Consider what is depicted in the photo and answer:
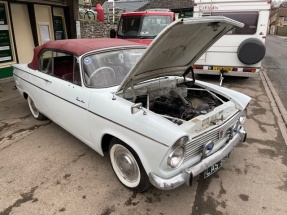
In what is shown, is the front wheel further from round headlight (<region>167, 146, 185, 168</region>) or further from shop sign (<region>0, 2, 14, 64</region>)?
shop sign (<region>0, 2, 14, 64</region>)

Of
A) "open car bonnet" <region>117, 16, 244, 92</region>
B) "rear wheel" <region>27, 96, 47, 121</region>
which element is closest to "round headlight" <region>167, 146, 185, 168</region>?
"open car bonnet" <region>117, 16, 244, 92</region>

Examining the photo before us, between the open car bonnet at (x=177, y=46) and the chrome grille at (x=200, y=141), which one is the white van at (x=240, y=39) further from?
the chrome grille at (x=200, y=141)

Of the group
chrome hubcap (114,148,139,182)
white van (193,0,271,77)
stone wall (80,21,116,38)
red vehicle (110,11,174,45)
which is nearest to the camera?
chrome hubcap (114,148,139,182)

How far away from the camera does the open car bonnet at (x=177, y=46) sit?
7.88 ft

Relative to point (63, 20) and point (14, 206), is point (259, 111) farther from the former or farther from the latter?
point (63, 20)

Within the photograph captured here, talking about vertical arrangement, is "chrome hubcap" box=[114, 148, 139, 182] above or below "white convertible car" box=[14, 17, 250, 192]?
below

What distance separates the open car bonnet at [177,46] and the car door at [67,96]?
61 cm

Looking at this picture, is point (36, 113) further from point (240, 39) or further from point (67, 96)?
point (240, 39)

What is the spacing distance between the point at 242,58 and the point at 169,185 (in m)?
5.74

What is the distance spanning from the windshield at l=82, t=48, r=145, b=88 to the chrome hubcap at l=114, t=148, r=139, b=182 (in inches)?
34.2

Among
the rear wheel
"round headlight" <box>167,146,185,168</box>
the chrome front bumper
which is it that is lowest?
the rear wheel

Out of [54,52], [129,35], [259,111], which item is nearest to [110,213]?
[54,52]

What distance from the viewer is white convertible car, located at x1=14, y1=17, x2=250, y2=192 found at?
7.65 feet

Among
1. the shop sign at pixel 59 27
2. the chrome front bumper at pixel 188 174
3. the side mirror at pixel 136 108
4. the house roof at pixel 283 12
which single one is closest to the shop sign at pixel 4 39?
the shop sign at pixel 59 27
